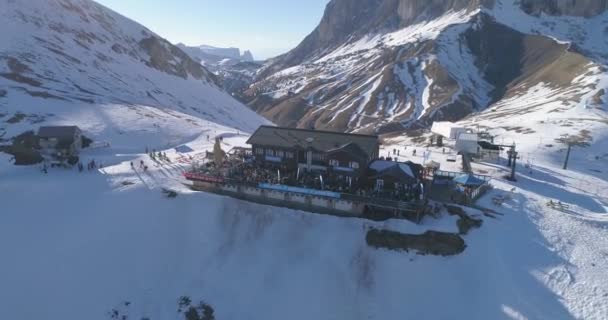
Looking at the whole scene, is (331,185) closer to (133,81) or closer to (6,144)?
(6,144)

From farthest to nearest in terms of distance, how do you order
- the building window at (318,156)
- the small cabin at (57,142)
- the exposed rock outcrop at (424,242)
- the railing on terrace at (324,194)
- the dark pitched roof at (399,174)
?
the small cabin at (57,142)
the building window at (318,156)
the dark pitched roof at (399,174)
the railing on terrace at (324,194)
the exposed rock outcrop at (424,242)

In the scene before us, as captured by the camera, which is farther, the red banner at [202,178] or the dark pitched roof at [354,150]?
the red banner at [202,178]

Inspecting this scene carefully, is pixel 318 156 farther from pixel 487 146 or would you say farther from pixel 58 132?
pixel 58 132

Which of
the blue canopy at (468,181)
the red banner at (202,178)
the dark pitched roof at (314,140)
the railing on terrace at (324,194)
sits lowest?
the railing on terrace at (324,194)

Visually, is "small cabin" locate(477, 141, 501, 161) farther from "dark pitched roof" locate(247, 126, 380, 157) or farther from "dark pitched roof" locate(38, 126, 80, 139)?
"dark pitched roof" locate(38, 126, 80, 139)

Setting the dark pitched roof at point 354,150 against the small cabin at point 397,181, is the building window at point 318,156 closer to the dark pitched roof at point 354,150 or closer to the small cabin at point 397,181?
the dark pitched roof at point 354,150

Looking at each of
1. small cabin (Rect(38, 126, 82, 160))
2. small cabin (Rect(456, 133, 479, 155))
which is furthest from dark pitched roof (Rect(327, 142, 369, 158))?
small cabin (Rect(38, 126, 82, 160))

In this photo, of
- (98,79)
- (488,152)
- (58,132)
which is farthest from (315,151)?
(98,79)

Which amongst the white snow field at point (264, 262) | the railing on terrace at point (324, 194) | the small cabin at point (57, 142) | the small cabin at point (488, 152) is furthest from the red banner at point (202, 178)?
the small cabin at point (488, 152)
